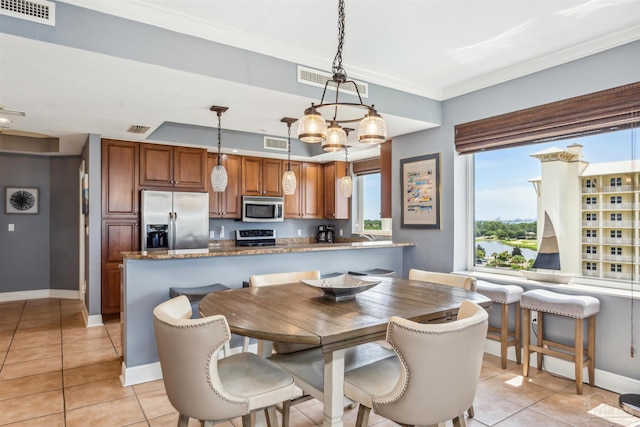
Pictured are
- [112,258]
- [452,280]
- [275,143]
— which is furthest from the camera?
[275,143]

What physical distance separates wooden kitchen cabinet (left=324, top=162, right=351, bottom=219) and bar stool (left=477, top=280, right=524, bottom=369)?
3.19m

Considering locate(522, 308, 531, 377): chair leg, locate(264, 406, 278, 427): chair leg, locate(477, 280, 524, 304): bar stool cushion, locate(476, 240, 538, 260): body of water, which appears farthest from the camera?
locate(476, 240, 538, 260): body of water

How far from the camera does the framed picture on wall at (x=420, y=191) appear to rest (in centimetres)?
408

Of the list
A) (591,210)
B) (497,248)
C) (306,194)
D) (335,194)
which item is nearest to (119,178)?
(306,194)

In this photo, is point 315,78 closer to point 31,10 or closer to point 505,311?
point 31,10

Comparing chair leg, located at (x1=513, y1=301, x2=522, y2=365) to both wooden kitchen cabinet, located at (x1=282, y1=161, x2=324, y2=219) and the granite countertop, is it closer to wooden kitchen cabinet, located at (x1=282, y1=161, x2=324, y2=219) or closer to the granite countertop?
the granite countertop

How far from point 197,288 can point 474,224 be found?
9.24ft

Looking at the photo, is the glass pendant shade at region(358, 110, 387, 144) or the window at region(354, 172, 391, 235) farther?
the window at region(354, 172, 391, 235)

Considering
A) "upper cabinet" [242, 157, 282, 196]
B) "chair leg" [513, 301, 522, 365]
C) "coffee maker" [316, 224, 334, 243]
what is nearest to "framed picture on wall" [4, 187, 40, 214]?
"upper cabinet" [242, 157, 282, 196]

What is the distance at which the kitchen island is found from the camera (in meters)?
2.99

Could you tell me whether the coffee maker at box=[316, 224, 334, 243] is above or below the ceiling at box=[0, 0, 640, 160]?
below

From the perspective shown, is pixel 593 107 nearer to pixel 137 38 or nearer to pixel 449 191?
pixel 449 191

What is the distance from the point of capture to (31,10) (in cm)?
212

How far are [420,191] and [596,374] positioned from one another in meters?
2.21
